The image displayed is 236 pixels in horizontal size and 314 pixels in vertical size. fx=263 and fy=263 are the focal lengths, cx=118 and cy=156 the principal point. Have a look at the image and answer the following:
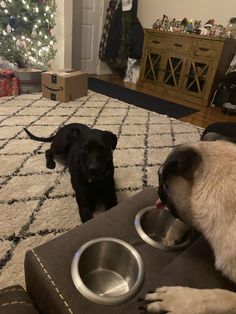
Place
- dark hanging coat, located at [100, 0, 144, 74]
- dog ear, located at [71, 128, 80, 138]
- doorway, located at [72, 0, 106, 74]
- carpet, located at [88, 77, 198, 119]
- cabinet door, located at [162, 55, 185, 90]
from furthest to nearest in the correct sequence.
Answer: doorway, located at [72, 0, 106, 74], dark hanging coat, located at [100, 0, 144, 74], cabinet door, located at [162, 55, 185, 90], carpet, located at [88, 77, 198, 119], dog ear, located at [71, 128, 80, 138]

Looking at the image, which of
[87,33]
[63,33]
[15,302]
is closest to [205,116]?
[63,33]

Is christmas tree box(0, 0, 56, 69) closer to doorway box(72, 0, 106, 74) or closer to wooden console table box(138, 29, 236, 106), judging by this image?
doorway box(72, 0, 106, 74)

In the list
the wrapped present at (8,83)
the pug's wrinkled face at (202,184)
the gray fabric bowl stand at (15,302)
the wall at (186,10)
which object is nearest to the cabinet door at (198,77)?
the wall at (186,10)

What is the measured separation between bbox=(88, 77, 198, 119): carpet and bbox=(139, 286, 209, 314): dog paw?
2.85 metres

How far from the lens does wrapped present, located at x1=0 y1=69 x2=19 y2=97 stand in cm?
336

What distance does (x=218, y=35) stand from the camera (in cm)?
385

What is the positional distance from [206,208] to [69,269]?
467 mm

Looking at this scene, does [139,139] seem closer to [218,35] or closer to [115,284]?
[115,284]

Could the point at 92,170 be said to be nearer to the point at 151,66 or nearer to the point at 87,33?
the point at 151,66

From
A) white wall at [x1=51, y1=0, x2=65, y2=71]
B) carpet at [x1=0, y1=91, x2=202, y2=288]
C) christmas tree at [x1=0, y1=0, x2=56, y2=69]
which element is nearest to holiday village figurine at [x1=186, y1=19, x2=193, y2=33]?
carpet at [x1=0, y1=91, x2=202, y2=288]

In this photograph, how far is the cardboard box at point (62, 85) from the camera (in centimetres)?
336

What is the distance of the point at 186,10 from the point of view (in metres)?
4.41

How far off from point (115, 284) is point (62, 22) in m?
3.97

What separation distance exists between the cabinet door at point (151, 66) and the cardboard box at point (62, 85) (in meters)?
1.43
